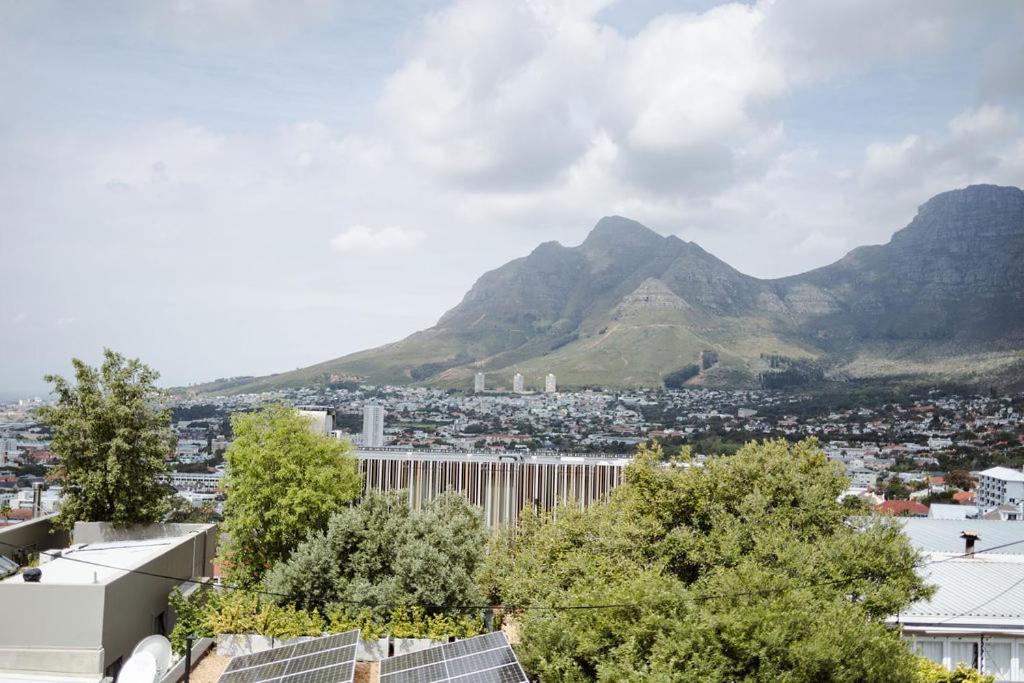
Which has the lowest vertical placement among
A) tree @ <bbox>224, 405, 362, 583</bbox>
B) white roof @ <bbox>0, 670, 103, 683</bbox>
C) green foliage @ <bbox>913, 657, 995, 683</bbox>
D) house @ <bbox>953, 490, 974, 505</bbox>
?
house @ <bbox>953, 490, 974, 505</bbox>

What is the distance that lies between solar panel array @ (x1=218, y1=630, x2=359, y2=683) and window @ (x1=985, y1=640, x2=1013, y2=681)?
11.5 meters

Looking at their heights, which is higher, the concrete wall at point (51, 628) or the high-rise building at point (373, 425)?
the high-rise building at point (373, 425)

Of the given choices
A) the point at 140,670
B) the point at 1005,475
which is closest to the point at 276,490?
the point at 140,670

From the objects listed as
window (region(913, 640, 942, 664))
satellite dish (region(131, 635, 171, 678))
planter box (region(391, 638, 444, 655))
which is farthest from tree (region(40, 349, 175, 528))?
window (region(913, 640, 942, 664))

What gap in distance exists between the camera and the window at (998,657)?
46.3 feet

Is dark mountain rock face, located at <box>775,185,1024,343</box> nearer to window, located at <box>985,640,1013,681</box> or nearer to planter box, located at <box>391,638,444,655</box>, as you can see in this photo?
window, located at <box>985,640,1013,681</box>

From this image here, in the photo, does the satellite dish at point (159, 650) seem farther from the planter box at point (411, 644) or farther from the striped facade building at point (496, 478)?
the striped facade building at point (496, 478)

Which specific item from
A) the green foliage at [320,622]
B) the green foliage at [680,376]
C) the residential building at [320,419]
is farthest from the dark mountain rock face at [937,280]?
the green foliage at [320,622]

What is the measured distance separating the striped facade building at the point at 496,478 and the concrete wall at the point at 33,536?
29.3 feet

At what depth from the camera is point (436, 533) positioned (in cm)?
1644

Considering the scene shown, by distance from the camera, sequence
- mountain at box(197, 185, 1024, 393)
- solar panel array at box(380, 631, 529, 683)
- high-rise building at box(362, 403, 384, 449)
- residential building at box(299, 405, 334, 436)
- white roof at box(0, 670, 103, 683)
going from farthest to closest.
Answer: mountain at box(197, 185, 1024, 393) < high-rise building at box(362, 403, 384, 449) < residential building at box(299, 405, 334, 436) < white roof at box(0, 670, 103, 683) < solar panel array at box(380, 631, 529, 683)

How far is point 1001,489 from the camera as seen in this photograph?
50188 mm

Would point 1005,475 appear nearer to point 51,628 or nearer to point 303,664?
point 303,664

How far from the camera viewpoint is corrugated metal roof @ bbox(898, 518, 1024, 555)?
18562 mm
